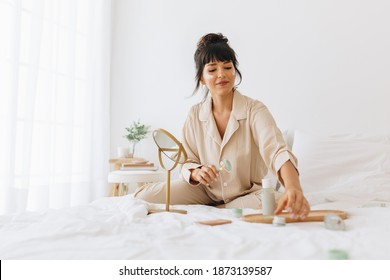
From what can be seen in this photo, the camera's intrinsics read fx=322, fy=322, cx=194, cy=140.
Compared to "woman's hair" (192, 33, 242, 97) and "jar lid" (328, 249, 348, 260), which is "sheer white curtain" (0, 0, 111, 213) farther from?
"jar lid" (328, 249, 348, 260)

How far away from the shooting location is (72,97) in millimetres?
2814

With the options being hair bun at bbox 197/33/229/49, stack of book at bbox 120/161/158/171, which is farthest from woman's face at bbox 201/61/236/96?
stack of book at bbox 120/161/158/171

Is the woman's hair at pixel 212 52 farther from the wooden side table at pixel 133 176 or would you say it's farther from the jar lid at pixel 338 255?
the jar lid at pixel 338 255

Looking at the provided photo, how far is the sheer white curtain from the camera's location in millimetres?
2297

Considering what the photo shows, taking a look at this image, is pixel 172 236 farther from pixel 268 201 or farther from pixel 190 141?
pixel 190 141

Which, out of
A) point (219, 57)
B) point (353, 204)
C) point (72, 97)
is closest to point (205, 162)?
point (219, 57)

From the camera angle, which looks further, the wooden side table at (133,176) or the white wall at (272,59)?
the wooden side table at (133,176)

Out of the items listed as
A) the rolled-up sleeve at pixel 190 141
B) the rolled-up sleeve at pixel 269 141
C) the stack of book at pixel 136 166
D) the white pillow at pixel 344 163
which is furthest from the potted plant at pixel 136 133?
the rolled-up sleeve at pixel 269 141

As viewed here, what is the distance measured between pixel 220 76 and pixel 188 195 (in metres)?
0.58

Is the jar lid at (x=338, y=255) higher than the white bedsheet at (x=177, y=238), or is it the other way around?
the jar lid at (x=338, y=255)

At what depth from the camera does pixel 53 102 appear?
2684mm

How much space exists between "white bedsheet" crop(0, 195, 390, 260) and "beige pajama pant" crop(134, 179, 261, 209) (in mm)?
408

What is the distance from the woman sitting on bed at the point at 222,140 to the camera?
1438 millimetres

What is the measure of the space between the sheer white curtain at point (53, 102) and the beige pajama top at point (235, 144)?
1.44 m
